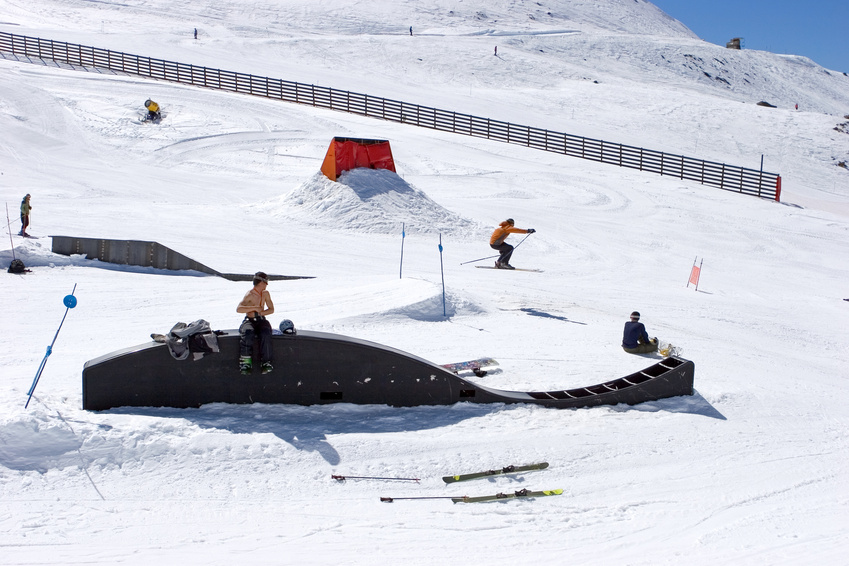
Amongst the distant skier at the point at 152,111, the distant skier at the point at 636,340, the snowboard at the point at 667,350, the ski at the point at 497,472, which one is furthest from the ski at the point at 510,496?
the distant skier at the point at 152,111

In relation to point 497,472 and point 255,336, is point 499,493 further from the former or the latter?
point 255,336

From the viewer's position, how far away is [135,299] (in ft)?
46.7

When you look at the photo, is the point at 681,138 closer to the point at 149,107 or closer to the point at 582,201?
the point at 582,201

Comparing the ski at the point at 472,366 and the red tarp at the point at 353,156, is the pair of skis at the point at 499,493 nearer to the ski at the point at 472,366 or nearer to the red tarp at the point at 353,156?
the ski at the point at 472,366

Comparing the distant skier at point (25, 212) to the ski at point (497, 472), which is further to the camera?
the distant skier at point (25, 212)

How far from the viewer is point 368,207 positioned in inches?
905

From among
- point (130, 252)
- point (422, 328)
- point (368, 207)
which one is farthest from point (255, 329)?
point (368, 207)

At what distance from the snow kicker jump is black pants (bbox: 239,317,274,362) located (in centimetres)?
25

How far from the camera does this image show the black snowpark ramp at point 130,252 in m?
16.9

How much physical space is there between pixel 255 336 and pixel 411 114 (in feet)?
120

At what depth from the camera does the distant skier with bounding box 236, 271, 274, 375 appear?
7.99 meters

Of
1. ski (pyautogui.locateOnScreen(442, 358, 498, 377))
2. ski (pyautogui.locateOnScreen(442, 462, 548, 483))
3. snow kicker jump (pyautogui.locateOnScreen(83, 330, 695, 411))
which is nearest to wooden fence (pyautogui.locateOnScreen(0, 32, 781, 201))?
ski (pyautogui.locateOnScreen(442, 358, 498, 377))

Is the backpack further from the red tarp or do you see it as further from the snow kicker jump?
the red tarp

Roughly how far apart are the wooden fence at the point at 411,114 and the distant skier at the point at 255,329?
33110 mm
